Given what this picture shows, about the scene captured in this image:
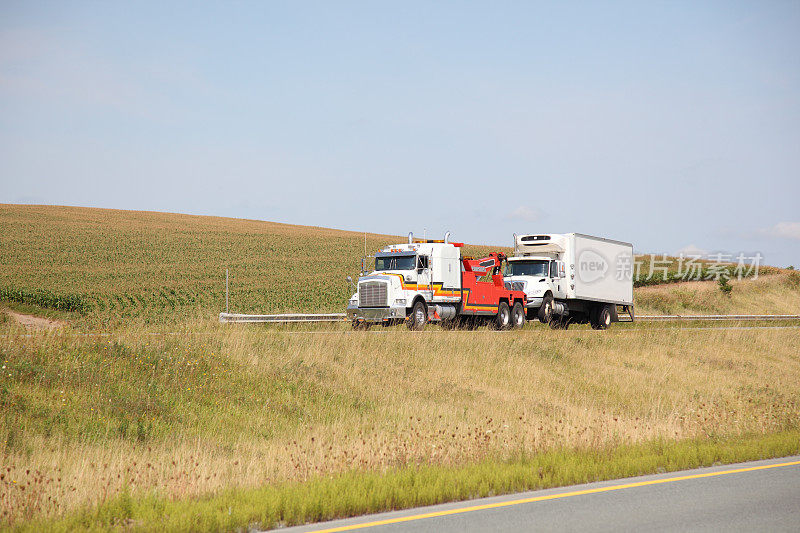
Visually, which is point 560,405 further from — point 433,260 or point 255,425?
point 433,260

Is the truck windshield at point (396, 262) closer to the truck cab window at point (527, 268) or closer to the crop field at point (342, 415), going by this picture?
the crop field at point (342, 415)

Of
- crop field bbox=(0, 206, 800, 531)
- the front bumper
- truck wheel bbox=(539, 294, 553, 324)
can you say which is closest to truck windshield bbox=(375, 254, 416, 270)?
the front bumper

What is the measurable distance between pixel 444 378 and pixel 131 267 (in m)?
47.6

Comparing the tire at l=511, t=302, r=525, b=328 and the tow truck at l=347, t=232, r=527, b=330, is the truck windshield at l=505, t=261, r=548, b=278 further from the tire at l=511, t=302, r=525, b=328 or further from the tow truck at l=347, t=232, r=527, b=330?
the tow truck at l=347, t=232, r=527, b=330

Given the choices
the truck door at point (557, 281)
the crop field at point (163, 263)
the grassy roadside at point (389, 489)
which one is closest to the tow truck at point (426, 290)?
the truck door at point (557, 281)

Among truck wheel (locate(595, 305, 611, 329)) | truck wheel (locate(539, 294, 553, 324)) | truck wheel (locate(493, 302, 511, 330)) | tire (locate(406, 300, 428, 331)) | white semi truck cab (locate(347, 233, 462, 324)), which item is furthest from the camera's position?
truck wheel (locate(595, 305, 611, 329))

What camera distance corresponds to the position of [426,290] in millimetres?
26125

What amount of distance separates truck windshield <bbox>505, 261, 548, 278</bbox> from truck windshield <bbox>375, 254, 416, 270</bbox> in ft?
23.0

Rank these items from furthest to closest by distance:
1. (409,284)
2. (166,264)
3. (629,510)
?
(166,264) < (409,284) < (629,510)

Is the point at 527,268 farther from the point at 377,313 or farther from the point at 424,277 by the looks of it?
the point at 377,313

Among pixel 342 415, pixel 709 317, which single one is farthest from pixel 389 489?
pixel 709 317

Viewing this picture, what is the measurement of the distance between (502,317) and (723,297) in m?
29.9

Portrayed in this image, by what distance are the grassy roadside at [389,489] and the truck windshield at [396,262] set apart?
50.0 ft

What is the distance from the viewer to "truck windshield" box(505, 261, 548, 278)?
102 feet
